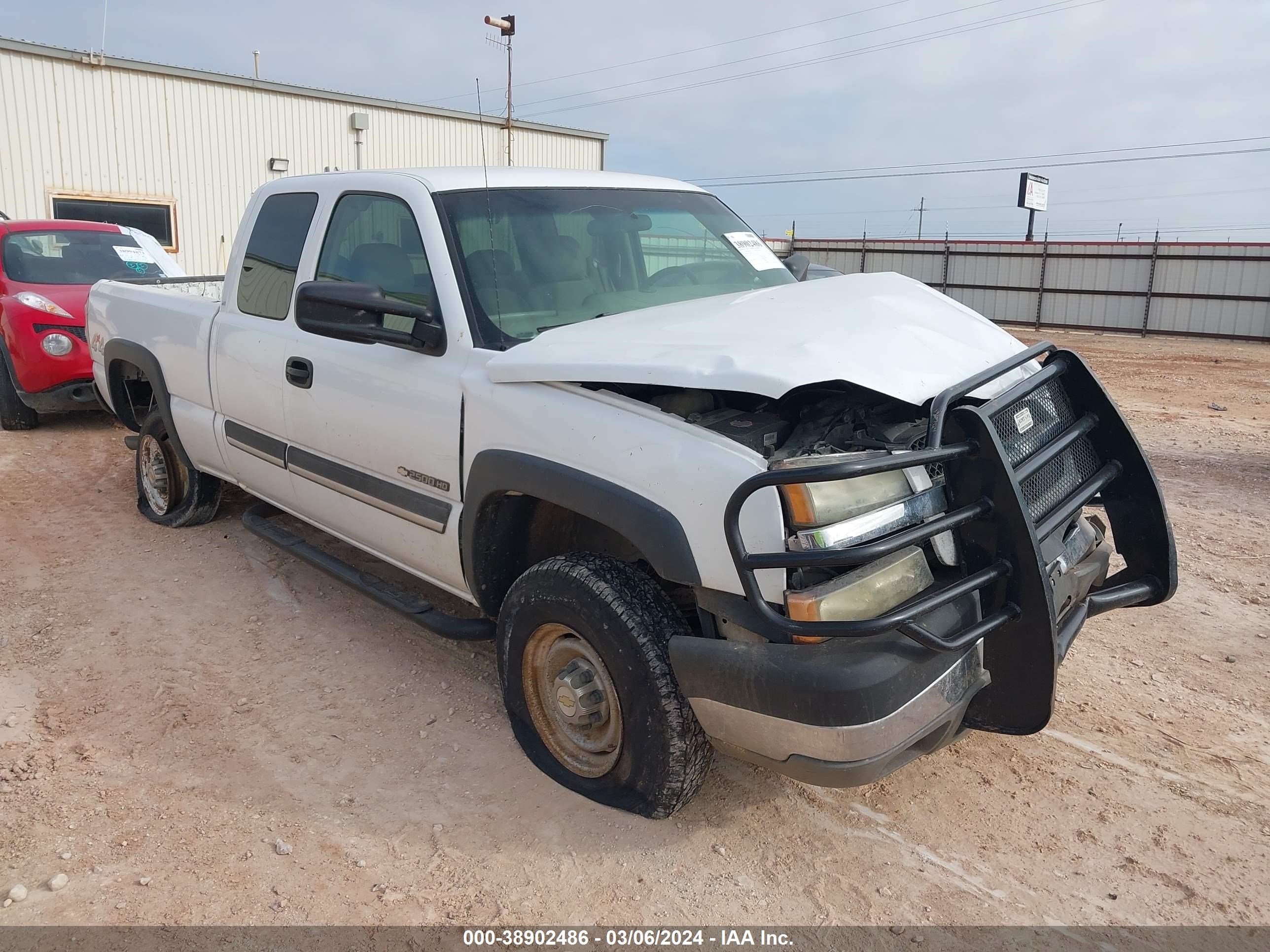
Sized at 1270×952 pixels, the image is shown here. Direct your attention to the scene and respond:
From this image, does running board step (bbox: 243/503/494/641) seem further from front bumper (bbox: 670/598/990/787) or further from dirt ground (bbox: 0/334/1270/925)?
front bumper (bbox: 670/598/990/787)

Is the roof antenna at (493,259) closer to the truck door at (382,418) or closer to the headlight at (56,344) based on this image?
the truck door at (382,418)

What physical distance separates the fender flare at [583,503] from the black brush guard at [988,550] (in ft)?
0.73

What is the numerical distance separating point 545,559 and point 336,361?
1323mm

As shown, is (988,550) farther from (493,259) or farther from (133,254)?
(133,254)

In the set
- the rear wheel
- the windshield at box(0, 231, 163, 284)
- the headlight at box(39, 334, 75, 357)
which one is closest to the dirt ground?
the headlight at box(39, 334, 75, 357)

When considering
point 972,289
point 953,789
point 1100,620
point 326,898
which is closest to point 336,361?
point 326,898

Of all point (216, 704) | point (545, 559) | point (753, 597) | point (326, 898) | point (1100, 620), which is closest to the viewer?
point (753, 597)

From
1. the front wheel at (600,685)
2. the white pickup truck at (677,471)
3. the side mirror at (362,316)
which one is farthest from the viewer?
the side mirror at (362,316)

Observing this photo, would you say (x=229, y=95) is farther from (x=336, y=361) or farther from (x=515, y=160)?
(x=336, y=361)

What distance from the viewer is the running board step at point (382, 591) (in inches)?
139

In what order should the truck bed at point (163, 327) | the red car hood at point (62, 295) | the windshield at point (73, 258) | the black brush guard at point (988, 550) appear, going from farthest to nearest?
the windshield at point (73, 258)
the red car hood at point (62, 295)
the truck bed at point (163, 327)
the black brush guard at point (988, 550)

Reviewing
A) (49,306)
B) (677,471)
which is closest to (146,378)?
(49,306)

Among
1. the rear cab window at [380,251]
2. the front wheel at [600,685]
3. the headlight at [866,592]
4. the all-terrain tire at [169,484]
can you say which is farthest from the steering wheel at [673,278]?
the all-terrain tire at [169,484]

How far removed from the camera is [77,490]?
661 cm
